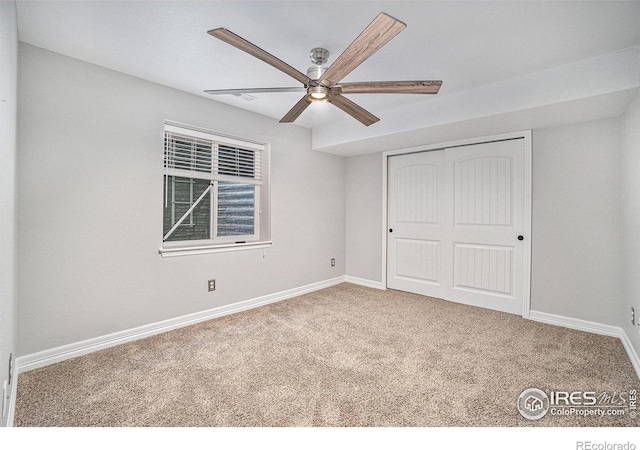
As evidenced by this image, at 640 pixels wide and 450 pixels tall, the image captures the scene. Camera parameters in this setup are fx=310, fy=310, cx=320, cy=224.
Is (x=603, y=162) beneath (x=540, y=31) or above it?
beneath

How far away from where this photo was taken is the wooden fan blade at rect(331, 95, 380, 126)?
2271mm

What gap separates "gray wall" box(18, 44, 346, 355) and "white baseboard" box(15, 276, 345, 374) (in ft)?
0.15

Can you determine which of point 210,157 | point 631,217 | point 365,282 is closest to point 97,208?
point 210,157

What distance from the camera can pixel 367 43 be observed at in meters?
1.61

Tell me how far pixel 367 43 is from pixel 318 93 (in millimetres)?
581

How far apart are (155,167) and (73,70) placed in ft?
2.94

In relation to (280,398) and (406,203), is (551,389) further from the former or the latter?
(406,203)

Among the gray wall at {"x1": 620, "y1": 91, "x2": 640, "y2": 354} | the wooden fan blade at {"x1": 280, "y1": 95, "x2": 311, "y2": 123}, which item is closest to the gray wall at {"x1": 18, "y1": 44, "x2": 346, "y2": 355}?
the wooden fan blade at {"x1": 280, "y1": 95, "x2": 311, "y2": 123}

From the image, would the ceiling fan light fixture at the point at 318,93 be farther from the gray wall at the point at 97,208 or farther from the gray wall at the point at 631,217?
the gray wall at the point at 631,217

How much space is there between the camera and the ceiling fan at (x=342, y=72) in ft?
4.99

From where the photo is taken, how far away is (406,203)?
4.36m

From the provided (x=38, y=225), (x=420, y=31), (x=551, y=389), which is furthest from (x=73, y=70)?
(x=551, y=389)

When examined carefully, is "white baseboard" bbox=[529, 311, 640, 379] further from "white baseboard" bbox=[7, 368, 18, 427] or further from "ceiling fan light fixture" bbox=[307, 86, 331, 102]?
"white baseboard" bbox=[7, 368, 18, 427]

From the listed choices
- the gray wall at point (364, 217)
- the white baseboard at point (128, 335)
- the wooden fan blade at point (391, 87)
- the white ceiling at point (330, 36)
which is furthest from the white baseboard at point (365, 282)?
Result: the wooden fan blade at point (391, 87)
